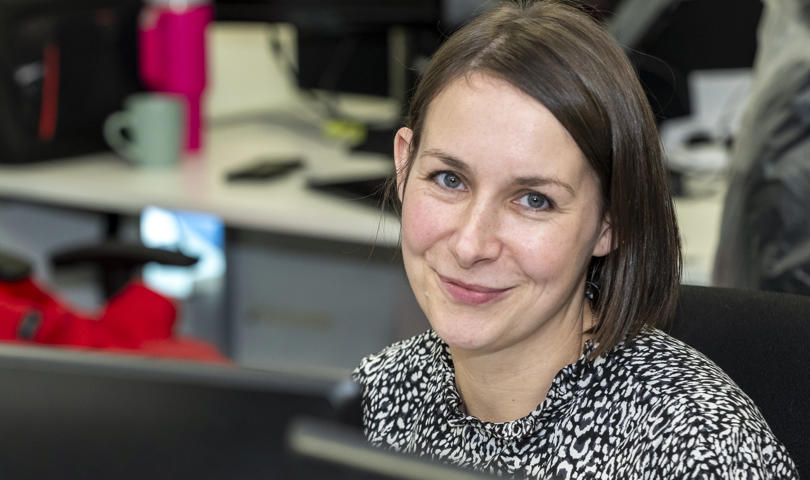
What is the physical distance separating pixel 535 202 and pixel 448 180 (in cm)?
8

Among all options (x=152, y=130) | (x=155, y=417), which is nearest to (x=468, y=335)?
(x=155, y=417)

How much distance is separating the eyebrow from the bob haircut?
0.11ft

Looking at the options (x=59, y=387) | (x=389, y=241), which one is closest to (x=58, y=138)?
(x=389, y=241)

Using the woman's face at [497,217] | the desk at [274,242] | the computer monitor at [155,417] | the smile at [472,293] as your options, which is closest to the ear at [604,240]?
the woman's face at [497,217]

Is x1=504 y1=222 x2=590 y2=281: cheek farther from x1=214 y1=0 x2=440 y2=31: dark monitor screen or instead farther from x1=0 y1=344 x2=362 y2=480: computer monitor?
x1=214 y1=0 x2=440 y2=31: dark monitor screen

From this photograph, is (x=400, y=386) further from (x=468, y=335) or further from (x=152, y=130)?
(x=152, y=130)

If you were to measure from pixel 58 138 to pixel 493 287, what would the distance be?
1.54 meters

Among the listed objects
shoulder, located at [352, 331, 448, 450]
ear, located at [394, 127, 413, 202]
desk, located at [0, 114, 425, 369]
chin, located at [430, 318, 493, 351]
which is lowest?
desk, located at [0, 114, 425, 369]

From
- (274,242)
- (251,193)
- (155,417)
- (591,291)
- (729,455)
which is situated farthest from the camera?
(274,242)

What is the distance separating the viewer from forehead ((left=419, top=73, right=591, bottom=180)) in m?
0.97

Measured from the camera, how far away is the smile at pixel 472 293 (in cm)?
102

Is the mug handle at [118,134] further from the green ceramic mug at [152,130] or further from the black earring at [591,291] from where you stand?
the black earring at [591,291]

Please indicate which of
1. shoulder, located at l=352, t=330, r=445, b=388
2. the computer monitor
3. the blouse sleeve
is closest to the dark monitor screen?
shoulder, located at l=352, t=330, r=445, b=388

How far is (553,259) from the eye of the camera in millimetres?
1005
